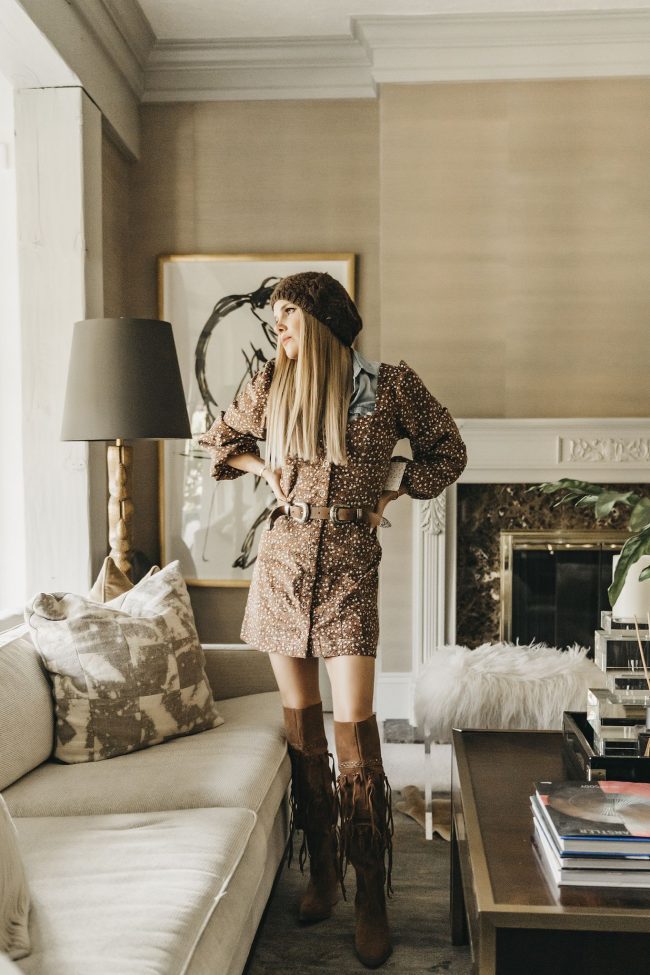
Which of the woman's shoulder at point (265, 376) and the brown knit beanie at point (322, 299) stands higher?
the brown knit beanie at point (322, 299)

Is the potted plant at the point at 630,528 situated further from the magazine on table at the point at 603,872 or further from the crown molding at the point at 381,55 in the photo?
the crown molding at the point at 381,55

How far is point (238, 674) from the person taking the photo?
2.21 metres

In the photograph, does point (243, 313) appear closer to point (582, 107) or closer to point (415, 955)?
point (582, 107)

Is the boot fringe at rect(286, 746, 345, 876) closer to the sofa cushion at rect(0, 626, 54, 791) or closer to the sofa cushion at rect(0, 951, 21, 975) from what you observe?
the sofa cushion at rect(0, 626, 54, 791)

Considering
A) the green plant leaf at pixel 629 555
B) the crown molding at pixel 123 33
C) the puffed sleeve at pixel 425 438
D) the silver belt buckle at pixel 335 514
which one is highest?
the crown molding at pixel 123 33

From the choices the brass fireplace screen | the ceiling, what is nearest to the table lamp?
the ceiling

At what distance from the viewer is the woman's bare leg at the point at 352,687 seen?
174cm

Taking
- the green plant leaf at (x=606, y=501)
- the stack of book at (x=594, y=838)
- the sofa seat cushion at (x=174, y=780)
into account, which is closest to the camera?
the stack of book at (x=594, y=838)

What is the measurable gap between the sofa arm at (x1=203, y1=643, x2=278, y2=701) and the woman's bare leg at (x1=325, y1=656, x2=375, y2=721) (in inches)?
19.1

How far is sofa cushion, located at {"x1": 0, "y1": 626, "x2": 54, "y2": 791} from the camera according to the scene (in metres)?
1.60

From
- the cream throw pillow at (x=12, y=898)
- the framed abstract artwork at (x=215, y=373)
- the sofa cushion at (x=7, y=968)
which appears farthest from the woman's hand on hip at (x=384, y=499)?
the framed abstract artwork at (x=215, y=373)

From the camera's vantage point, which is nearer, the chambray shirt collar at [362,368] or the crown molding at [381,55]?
the chambray shirt collar at [362,368]

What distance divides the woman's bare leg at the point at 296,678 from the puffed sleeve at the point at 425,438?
49 cm

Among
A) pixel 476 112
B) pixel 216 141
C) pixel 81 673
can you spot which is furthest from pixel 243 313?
pixel 81 673
